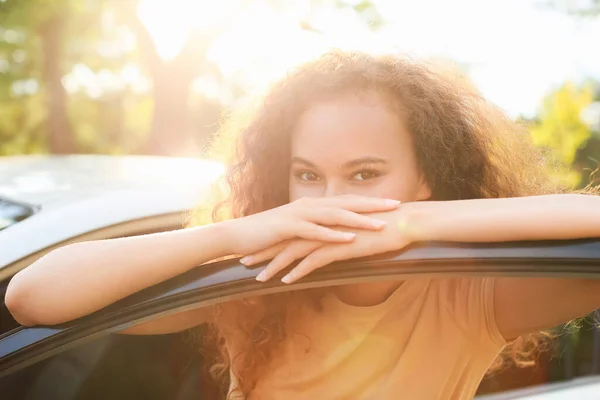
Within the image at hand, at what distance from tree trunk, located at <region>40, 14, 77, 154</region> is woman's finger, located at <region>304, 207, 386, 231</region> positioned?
15784 millimetres

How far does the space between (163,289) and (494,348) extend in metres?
0.80

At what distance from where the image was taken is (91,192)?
2.07 m

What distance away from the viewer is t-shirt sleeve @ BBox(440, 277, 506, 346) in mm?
1554

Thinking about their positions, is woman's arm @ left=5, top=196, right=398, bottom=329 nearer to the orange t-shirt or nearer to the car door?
the car door

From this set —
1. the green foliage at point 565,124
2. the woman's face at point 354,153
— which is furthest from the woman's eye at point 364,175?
the green foliage at point 565,124

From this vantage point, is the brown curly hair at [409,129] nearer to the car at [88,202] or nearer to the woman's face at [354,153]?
the woman's face at [354,153]

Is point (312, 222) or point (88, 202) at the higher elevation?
point (88, 202)

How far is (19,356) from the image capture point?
4.24 ft

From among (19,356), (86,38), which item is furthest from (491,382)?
(86,38)

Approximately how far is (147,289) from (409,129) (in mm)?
860

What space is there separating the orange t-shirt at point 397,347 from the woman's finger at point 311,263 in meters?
0.50

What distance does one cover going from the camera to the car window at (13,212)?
1981 mm

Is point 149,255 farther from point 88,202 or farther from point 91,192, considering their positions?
point 91,192

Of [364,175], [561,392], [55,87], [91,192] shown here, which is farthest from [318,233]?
[55,87]
